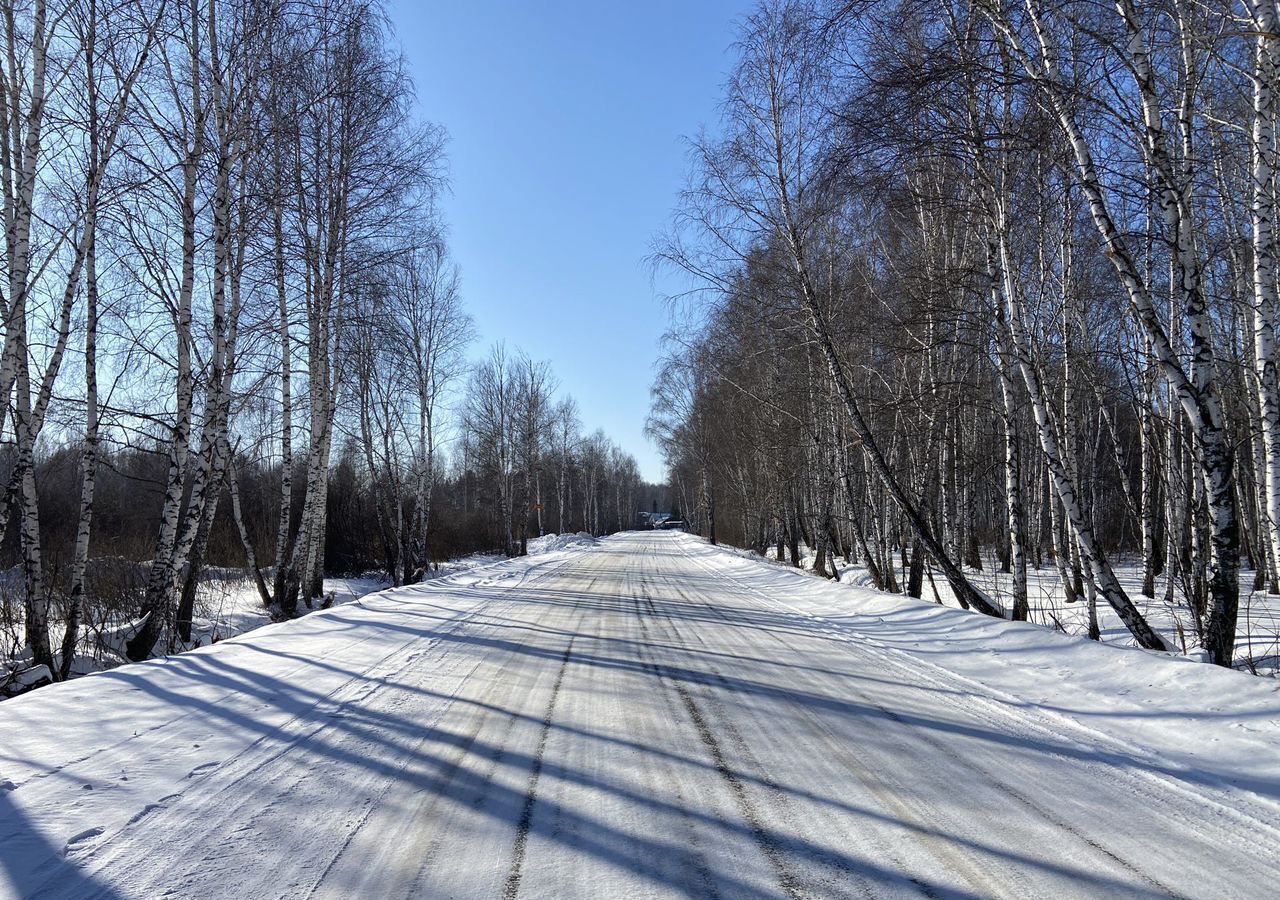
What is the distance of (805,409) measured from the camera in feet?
61.5

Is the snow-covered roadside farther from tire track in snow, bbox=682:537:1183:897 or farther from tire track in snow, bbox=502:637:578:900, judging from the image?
tire track in snow, bbox=502:637:578:900

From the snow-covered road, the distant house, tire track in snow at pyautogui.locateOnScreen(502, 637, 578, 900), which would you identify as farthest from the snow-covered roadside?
the distant house

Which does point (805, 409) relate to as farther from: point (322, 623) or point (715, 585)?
point (322, 623)

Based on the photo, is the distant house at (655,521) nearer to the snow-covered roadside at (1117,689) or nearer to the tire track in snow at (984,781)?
the snow-covered roadside at (1117,689)

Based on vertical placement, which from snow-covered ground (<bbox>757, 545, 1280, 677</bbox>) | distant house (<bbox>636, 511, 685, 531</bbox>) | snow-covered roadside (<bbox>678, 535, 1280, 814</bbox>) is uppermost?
snow-covered roadside (<bbox>678, 535, 1280, 814</bbox>)

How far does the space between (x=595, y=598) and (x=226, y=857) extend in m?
9.58

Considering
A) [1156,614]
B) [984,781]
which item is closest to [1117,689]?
[984,781]

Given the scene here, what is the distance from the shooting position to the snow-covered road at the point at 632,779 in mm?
2633

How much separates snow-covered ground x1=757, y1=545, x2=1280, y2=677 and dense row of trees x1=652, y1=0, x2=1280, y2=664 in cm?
43

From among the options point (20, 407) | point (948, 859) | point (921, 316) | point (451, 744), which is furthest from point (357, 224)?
point (948, 859)

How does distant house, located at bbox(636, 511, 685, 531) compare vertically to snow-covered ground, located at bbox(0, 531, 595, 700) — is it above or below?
below

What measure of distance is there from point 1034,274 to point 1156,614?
6478 millimetres

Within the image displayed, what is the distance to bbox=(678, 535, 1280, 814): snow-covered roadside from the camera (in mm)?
3918

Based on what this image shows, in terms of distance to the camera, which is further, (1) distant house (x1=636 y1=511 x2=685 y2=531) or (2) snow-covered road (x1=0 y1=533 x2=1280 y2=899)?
(1) distant house (x1=636 y1=511 x2=685 y2=531)
